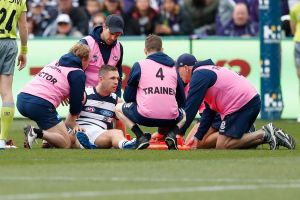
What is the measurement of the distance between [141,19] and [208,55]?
3.35m

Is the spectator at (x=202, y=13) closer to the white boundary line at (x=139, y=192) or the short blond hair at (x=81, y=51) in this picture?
the short blond hair at (x=81, y=51)

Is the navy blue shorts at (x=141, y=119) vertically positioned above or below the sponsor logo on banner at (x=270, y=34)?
below

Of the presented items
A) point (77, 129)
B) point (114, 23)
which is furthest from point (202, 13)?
point (77, 129)

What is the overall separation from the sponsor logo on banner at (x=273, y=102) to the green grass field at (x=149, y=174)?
785 cm

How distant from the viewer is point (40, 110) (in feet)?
54.2

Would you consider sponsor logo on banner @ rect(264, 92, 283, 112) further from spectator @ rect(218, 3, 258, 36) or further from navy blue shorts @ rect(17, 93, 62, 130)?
navy blue shorts @ rect(17, 93, 62, 130)

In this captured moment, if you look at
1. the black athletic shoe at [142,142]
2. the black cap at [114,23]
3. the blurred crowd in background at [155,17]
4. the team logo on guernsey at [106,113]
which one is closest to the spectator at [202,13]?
the blurred crowd in background at [155,17]

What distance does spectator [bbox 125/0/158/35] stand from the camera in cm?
2720

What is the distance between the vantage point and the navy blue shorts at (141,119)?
16.5m

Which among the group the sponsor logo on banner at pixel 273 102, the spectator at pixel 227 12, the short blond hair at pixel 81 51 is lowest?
the sponsor logo on banner at pixel 273 102

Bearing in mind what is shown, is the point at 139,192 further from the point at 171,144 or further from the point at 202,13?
the point at 202,13

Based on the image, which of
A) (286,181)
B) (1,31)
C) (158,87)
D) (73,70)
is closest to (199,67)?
(158,87)

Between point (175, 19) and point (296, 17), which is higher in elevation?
point (296, 17)

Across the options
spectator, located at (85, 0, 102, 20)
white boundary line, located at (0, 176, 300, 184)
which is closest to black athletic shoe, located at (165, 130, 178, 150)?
white boundary line, located at (0, 176, 300, 184)
